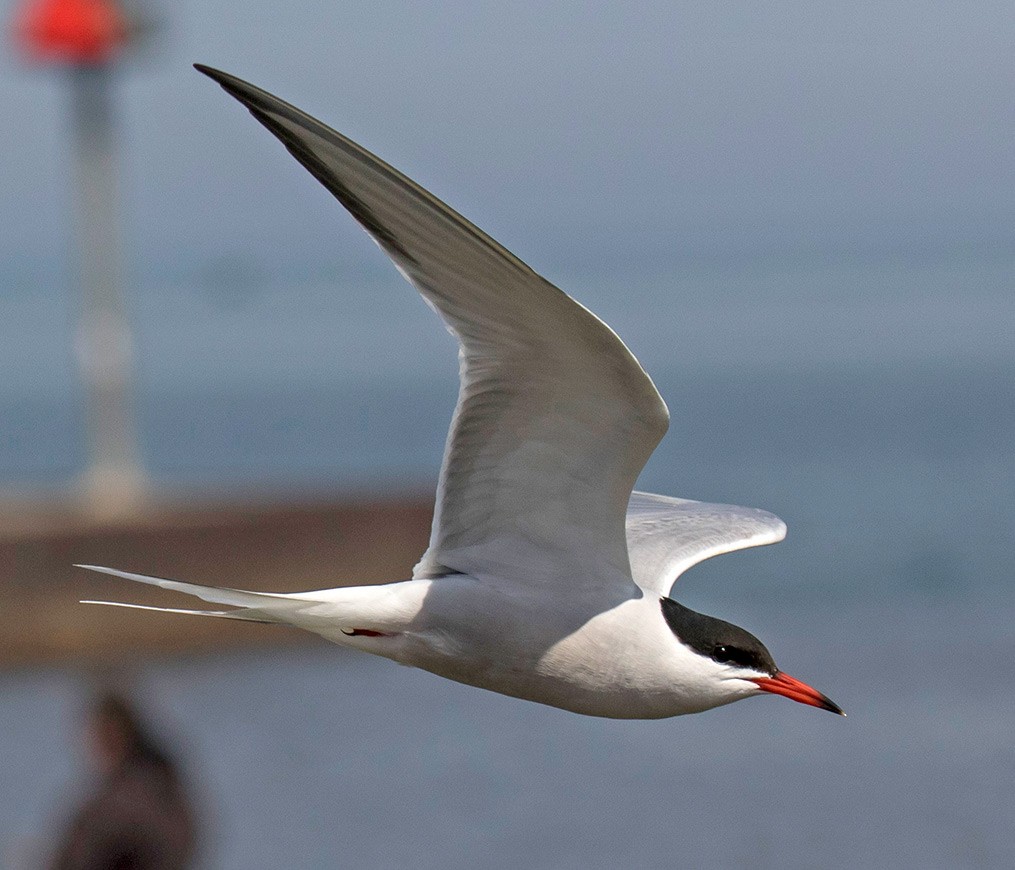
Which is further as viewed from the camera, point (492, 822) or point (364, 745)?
point (364, 745)

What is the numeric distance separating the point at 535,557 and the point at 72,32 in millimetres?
14831

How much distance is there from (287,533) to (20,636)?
250 cm

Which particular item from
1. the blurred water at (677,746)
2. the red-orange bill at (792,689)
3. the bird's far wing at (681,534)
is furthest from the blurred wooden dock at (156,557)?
the red-orange bill at (792,689)

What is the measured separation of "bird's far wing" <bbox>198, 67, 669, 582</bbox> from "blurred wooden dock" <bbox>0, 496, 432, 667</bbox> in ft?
39.3

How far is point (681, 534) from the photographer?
4.17 metres

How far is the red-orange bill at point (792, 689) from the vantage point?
3.62 metres

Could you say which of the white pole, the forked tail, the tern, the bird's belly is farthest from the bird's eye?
the white pole

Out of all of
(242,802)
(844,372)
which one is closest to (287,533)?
(242,802)

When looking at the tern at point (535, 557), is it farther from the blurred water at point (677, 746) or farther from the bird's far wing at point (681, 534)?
the blurred water at point (677, 746)

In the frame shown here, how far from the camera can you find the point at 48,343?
12625cm

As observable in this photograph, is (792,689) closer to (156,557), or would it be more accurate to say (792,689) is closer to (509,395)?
(509,395)

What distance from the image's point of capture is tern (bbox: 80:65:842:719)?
128 inches

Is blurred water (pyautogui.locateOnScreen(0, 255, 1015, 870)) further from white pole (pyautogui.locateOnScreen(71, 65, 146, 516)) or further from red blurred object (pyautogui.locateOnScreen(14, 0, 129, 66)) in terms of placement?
red blurred object (pyautogui.locateOnScreen(14, 0, 129, 66))

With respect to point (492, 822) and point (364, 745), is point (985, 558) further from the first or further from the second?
point (492, 822)
